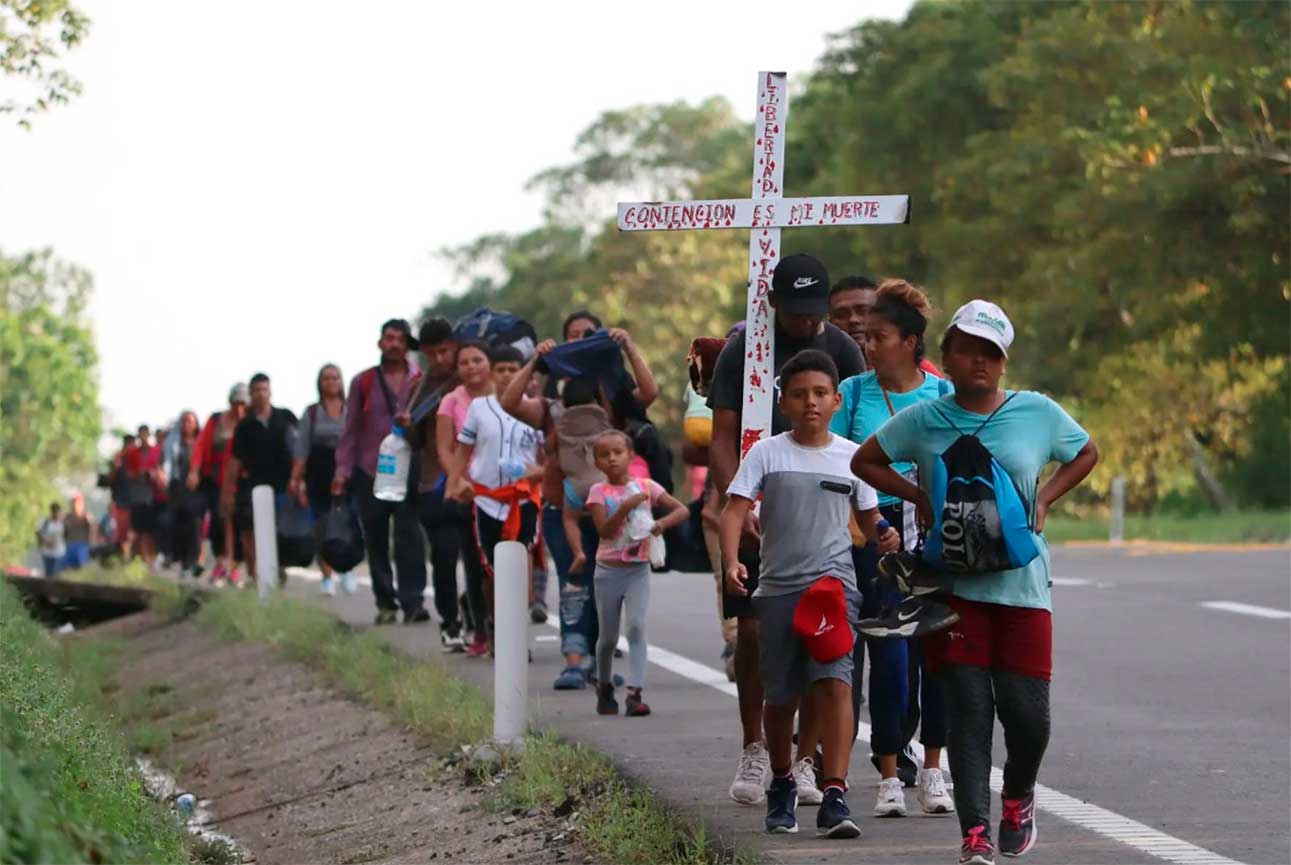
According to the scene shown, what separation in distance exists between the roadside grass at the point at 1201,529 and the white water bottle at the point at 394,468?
44.5 feet

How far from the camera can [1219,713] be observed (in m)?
12.4

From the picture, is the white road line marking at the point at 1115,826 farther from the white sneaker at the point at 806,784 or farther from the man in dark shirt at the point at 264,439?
the man in dark shirt at the point at 264,439

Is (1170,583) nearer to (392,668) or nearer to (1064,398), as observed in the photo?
(392,668)

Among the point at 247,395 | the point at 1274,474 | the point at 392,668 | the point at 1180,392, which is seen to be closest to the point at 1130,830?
the point at 392,668

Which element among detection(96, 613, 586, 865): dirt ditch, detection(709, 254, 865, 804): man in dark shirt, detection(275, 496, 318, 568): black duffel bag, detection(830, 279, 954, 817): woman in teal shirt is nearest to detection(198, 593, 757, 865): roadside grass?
detection(96, 613, 586, 865): dirt ditch

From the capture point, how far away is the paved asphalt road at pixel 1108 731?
27.7ft

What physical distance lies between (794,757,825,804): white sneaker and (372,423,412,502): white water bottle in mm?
7715

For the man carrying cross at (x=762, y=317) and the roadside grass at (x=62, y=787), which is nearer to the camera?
the roadside grass at (x=62, y=787)

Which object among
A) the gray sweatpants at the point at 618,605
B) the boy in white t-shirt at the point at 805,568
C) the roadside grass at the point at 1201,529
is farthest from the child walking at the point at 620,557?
the roadside grass at the point at 1201,529

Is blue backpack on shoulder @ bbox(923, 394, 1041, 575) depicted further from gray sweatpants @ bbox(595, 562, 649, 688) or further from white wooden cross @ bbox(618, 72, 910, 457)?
gray sweatpants @ bbox(595, 562, 649, 688)

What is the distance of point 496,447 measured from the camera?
1434cm

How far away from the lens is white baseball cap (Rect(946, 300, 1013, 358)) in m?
7.29

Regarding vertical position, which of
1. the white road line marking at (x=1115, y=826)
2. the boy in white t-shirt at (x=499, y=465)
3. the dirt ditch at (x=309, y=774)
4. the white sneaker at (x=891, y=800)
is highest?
the boy in white t-shirt at (x=499, y=465)

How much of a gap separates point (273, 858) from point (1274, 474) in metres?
33.0
